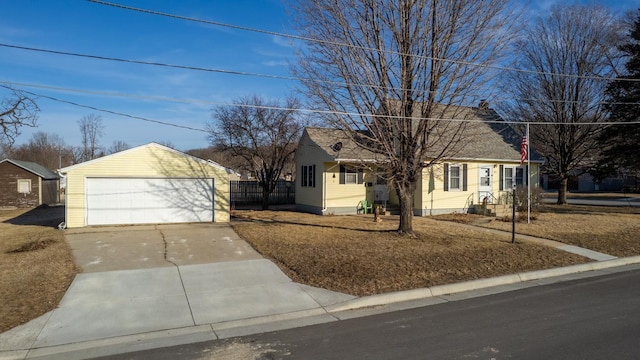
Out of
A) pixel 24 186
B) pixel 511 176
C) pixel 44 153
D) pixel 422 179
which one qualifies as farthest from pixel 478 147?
pixel 44 153

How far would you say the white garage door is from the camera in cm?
1723

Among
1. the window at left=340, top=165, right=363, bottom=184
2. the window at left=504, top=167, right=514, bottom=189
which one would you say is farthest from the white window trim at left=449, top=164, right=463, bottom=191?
the window at left=340, top=165, right=363, bottom=184

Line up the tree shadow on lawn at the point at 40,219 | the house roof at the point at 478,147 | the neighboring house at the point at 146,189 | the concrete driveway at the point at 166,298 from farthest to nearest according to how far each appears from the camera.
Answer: the house roof at the point at 478,147, the tree shadow on lawn at the point at 40,219, the neighboring house at the point at 146,189, the concrete driveway at the point at 166,298

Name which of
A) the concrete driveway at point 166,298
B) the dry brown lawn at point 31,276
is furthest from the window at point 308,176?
the dry brown lawn at point 31,276

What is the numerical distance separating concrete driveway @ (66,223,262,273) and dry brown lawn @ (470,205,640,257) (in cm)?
982

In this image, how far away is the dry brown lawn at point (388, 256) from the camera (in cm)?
884

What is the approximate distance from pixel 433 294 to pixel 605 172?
22.7 m

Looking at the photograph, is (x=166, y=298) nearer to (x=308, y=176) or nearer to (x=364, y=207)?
(x=364, y=207)

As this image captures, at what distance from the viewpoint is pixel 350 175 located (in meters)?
22.1

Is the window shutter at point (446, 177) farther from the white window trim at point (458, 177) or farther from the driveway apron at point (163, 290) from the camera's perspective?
the driveway apron at point (163, 290)

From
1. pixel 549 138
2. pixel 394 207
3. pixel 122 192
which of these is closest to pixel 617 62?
pixel 549 138

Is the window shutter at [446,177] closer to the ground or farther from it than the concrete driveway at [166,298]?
farther from it

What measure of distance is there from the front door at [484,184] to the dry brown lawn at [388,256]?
799 cm

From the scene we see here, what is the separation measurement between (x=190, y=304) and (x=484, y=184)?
63.0 feet
